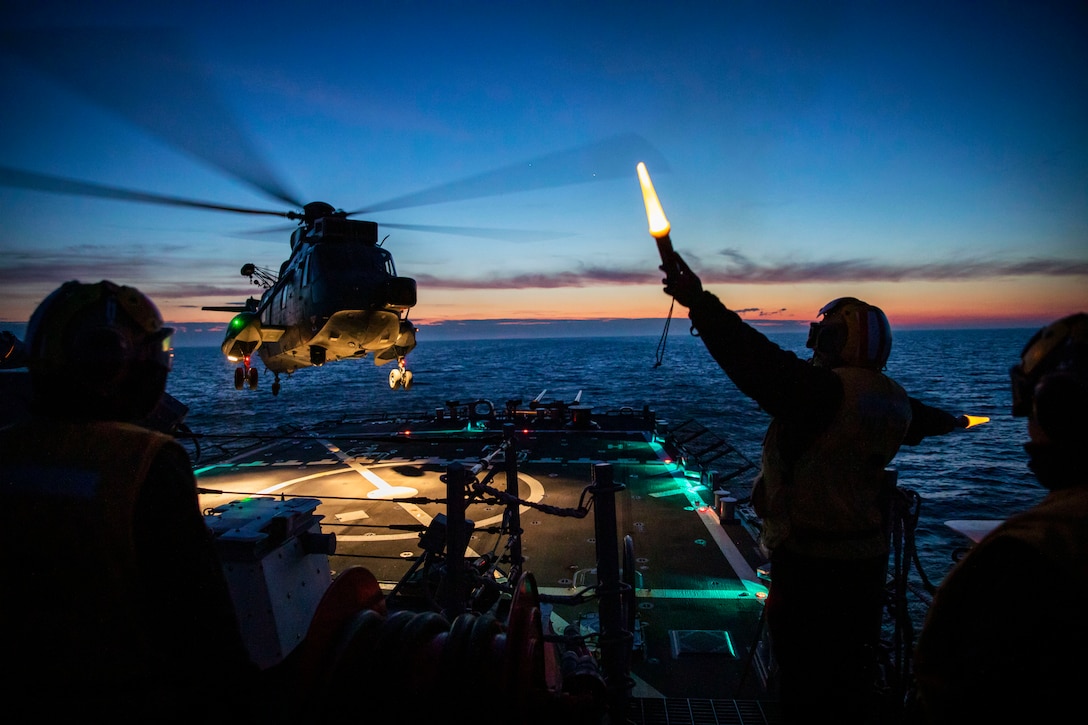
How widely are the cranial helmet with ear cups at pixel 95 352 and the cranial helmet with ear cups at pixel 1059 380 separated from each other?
13.1 feet

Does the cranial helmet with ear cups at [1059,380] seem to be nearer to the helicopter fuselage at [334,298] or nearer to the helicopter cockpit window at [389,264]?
the helicopter fuselage at [334,298]

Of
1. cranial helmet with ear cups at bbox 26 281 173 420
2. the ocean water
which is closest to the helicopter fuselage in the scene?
the ocean water

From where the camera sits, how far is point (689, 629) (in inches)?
386

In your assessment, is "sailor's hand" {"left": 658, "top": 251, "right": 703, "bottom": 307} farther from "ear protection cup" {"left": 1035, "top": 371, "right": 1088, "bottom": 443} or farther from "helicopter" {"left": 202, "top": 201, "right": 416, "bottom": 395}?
"helicopter" {"left": 202, "top": 201, "right": 416, "bottom": 395}

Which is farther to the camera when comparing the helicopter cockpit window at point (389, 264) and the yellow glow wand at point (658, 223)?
the helicopter cockpit window at point (389, 264)

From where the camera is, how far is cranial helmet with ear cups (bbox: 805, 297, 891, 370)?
12.7ft

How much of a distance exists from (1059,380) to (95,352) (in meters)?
4.08

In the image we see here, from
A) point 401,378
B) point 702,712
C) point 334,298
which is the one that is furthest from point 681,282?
point 401,378

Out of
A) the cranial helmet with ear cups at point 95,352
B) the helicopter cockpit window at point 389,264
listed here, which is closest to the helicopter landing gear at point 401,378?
the helicopter cockpit window at point 389,264

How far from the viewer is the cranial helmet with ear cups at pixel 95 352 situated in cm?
240

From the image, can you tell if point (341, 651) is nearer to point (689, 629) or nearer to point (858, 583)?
point (858, 583)

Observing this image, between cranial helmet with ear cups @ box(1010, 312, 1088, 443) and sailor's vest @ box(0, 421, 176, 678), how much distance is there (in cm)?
364

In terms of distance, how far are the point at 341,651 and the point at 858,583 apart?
355 cm

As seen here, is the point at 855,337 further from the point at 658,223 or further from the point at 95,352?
the point at 95,352
